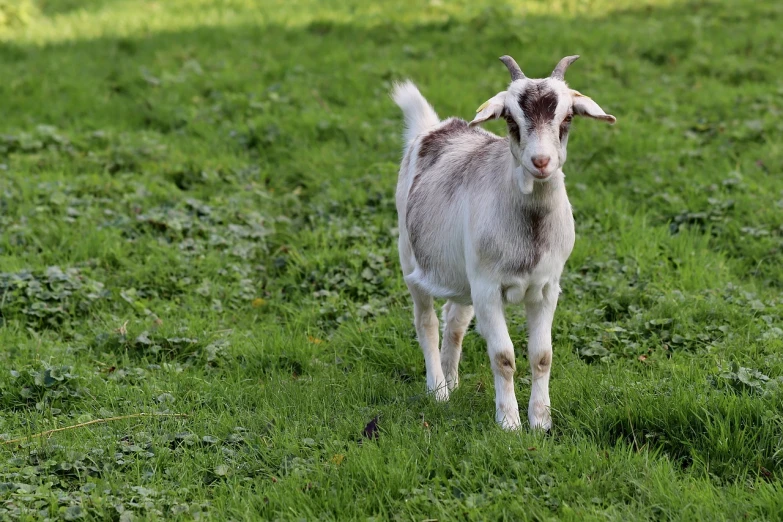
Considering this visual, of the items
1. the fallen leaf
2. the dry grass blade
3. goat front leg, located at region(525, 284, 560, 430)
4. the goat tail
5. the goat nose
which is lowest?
the dry grass blade

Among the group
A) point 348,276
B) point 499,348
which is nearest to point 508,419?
point 499,348

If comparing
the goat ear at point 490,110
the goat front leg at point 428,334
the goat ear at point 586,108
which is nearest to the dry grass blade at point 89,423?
the goat front leg at point 428,334

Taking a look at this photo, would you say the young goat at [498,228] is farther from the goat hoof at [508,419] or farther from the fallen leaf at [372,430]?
the fallen leaf at [372,430]

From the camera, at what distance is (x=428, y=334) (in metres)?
5.29

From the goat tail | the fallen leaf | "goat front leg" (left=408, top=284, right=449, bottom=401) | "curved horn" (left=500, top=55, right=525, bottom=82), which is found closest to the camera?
"curved horn" (left=500, top=55, right=525, bottom=82)

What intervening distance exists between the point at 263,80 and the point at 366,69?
1115 mm

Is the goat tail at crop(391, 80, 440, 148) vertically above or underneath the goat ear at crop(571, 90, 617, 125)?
underneath

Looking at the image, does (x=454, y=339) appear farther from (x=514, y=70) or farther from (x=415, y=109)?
(x=514, y=70)

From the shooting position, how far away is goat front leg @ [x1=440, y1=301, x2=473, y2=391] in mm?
5379

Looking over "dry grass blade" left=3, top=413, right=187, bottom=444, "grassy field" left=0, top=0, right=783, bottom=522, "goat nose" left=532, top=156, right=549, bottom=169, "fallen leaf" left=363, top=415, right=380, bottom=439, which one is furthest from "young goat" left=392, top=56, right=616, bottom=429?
"dry grass blade" left=3, top=413, right=187, bottom=444

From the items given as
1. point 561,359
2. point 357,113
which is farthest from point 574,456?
point 357,113

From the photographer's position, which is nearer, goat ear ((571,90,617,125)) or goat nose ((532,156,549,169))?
goat nose ((532,156,549,169))

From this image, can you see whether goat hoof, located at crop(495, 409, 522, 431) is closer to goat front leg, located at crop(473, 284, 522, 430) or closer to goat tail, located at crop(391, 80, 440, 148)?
goat front leg, located at crop(473, 284, 522, 430)

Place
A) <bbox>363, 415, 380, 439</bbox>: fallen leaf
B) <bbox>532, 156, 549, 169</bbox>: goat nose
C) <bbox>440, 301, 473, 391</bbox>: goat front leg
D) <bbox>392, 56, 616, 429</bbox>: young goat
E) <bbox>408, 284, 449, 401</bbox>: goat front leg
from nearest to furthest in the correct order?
<bbox>532, 156, 549, 169</bbox>: goat nose < <bbox>392, 56, 616, 429</bbox>: young goat < <bbox>363, 415, 380, 439</bbox>: fallen leaf < <bbox>408, 284, 449, 401</bbox>: goat front leg < <bbox>440, 301, 473, 391</bbox>: goat front leg
